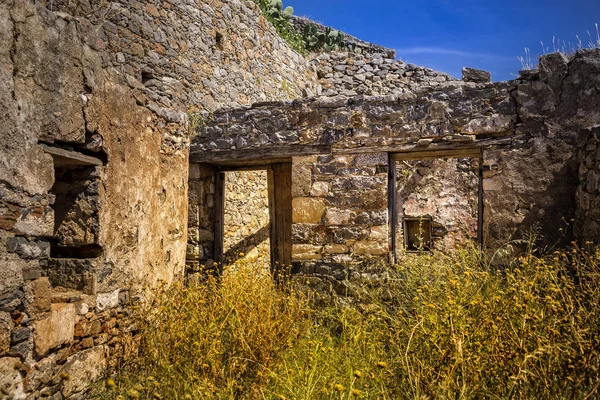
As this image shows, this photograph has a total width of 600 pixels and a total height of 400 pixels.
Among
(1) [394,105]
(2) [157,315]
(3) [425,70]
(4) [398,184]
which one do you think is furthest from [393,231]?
(3) [425,70]

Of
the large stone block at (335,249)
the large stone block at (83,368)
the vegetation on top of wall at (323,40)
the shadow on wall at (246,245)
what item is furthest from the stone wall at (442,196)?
the large stone block at (83,368)

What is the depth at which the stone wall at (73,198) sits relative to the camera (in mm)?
2670

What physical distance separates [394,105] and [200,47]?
3.93 metres

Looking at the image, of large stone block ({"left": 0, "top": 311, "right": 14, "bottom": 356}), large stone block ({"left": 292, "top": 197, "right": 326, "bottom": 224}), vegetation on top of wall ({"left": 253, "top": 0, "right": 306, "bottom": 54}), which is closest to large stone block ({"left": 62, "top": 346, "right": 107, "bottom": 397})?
large stone block ({"left": 0, "top": 311, "right": 14, "bottom": 356})

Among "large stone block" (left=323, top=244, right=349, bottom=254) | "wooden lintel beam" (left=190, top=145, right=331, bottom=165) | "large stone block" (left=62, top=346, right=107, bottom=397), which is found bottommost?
"large stone block" (left=62, top=346, right=107, bottom=397)

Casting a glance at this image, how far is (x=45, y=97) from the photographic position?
295 centimetres

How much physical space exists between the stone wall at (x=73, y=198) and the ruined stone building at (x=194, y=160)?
13 mm

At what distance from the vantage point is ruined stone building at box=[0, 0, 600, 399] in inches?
111

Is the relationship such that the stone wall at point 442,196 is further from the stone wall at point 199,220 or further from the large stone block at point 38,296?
the large stone block at point 38,296

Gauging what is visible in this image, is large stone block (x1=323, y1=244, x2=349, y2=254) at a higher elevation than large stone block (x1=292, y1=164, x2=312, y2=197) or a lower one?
lower

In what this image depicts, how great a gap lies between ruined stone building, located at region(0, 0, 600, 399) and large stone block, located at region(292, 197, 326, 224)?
18 millimetres

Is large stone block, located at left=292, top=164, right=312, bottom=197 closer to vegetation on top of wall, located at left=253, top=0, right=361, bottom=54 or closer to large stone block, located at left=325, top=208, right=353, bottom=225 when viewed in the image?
large stone block, located at left=325, top=208, right=353, bottom=225

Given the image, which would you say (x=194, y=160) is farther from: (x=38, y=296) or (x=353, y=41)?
(x=353, y=41)

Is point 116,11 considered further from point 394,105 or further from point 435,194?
point 435,194
